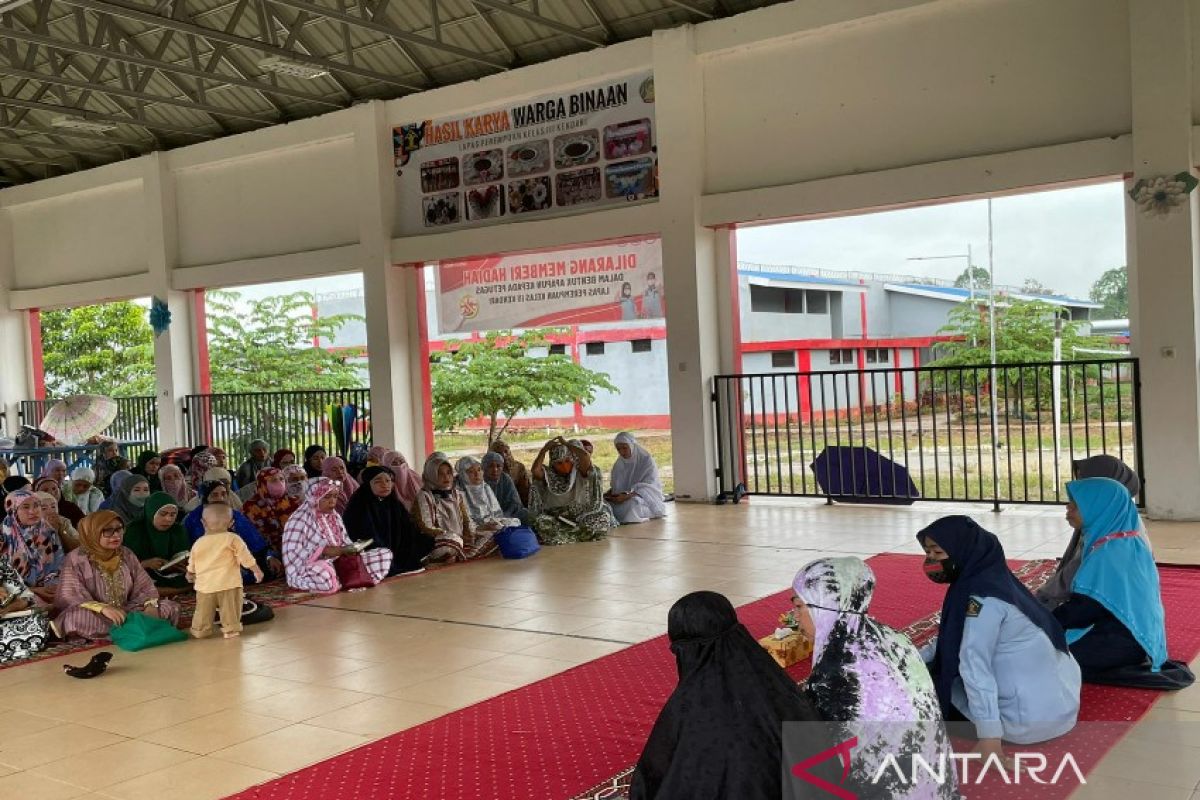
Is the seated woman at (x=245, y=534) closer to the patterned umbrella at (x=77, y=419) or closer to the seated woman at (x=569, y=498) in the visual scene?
the seated woman at (x=569, y=498)

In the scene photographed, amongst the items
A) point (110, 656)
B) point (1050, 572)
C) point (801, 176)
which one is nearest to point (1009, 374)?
point (801, 176)

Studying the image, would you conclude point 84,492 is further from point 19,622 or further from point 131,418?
point 131,418

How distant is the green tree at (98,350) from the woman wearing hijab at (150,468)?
892 cm

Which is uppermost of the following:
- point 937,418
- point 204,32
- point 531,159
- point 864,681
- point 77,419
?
point 204,32

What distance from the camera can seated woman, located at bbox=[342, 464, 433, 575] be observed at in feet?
24.1

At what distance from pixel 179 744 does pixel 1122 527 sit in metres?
3.37

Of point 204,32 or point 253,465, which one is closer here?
point 204,32

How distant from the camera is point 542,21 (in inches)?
368

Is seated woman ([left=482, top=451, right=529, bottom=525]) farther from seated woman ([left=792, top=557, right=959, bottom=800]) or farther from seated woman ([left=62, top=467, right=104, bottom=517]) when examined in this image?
seated woman ([left=792, top=557, right=959, bottom=800])

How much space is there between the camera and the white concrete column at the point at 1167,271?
7.61 metres

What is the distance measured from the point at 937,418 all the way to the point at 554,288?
3.86 meters

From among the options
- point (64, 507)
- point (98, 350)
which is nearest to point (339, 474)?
point (64, 507)

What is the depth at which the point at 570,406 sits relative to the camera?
43.9 ft

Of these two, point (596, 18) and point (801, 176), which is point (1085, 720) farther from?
point (596, 18)
